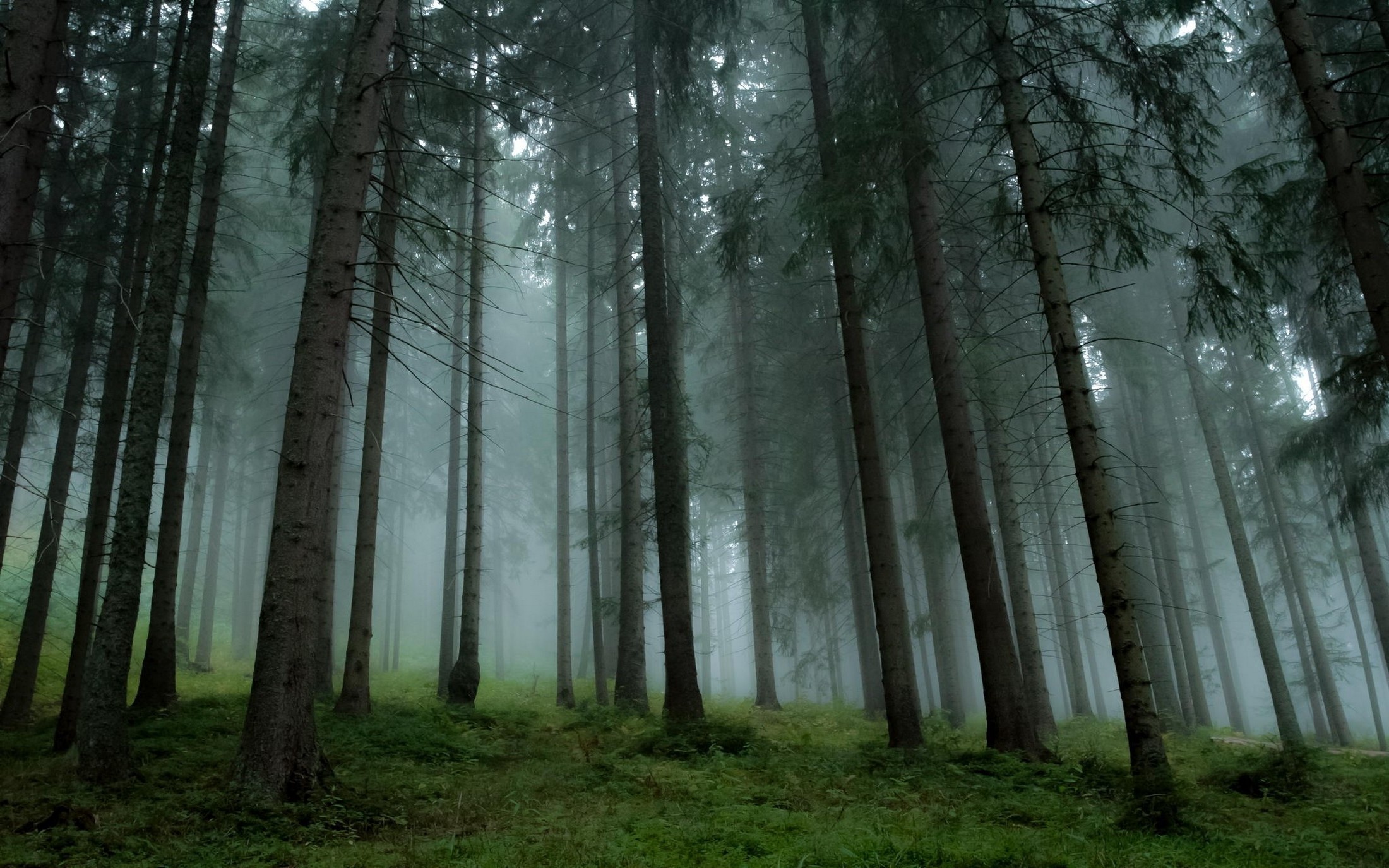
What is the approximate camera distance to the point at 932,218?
34.2 feet

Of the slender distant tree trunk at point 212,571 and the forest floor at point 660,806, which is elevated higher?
the slender distant tree trunk at point 212,571

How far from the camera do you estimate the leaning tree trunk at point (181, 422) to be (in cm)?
1041

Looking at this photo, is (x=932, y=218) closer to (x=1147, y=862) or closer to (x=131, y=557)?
(x=1147, y=862)

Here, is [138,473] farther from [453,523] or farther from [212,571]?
[212,571]

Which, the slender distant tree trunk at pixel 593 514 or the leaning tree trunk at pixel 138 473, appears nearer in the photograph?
the leaning tree trunk at pixel 138 473

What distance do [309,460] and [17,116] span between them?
3710 millimetres

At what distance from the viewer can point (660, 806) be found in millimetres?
6160

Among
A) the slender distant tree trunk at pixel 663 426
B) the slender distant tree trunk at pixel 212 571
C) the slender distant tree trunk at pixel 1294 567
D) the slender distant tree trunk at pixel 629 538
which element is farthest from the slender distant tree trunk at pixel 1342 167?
the slender distant tree trunk at pixel 212 571

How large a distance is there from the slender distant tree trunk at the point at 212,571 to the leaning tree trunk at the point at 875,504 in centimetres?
1805

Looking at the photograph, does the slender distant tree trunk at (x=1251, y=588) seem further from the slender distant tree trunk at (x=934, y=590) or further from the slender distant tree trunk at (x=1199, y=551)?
the slender distant tree trunk at (x=1199, y=551)

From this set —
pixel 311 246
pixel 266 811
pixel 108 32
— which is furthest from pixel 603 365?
pixel 266 811

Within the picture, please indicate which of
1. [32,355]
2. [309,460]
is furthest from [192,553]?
[309,460]

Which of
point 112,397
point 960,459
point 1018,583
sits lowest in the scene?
point 1018,583

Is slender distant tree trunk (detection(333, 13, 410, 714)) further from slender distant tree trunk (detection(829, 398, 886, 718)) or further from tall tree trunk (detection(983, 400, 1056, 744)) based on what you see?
slender distant tree trunk (detection(829, 398, 886, 718))
